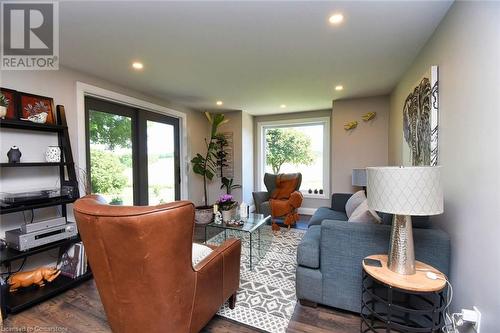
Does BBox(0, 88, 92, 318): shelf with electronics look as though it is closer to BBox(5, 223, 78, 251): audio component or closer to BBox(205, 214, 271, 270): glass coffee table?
BBox(5, 223, 78, 251): audio component

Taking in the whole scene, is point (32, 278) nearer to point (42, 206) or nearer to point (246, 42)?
point (42, 206)

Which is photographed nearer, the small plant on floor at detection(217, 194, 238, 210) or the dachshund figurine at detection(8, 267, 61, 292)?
the dachshund figurine at detection(8, 267, 61, 292)

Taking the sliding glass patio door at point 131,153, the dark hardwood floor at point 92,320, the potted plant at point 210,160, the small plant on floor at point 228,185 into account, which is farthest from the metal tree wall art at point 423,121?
the sliding glass patio door at point 131,153

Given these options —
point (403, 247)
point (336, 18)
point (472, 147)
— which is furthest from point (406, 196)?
point (336, 18)

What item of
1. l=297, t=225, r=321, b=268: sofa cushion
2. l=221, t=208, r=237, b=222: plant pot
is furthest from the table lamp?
l=221, t=208, r=237, b=222: plant pot

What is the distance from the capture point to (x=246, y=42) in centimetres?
201

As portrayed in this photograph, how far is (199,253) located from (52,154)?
1.82m

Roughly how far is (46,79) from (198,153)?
108 inches

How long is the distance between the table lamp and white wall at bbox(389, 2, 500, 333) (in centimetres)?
23

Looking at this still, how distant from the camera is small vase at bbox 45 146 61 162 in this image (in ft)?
7.22

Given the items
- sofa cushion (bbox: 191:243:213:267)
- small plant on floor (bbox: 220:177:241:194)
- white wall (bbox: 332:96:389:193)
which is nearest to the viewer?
sofa cushion (bbox: 191:243:213:267)

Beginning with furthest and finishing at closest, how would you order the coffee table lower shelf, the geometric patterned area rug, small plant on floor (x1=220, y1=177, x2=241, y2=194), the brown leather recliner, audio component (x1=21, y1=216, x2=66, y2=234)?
small plant on floor (x1=220, y1=177, x2=241, y2=194), audio component (x1=21, y1=216, x2=66, y2=234), the geometric patterned area rug, the coffee table lower shelf, the brown leather recliner

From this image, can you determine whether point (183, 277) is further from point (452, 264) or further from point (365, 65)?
point (365, 65)

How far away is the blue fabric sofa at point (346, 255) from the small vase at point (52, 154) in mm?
2467
